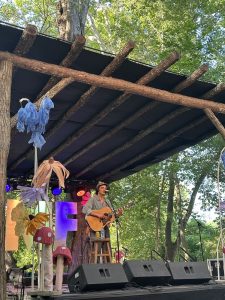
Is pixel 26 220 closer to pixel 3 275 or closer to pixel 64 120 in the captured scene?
pixel 3 275

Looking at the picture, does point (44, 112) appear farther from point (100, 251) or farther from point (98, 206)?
point (100, 251)

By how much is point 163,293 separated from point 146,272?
0.39 m

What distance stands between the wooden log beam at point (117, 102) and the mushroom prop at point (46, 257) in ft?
7.91

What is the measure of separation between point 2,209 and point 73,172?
5.62 m

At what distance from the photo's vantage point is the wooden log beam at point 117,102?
514cm

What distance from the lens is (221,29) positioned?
12.2 metres

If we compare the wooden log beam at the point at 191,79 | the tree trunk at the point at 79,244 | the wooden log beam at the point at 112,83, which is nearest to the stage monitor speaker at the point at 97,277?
the wooden log beam at the point at 112,83

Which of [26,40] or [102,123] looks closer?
[26,40]

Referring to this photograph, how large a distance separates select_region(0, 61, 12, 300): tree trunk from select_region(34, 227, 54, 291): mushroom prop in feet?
1.12

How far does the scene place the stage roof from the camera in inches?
202

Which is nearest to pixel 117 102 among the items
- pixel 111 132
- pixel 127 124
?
pixel 127 124

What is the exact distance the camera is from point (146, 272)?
4457 mm

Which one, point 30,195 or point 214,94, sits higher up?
point 214,94

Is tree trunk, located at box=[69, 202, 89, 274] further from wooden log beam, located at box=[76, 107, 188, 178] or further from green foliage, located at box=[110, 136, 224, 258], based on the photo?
green foliage, located at box=[110, 136, 224, 258]
